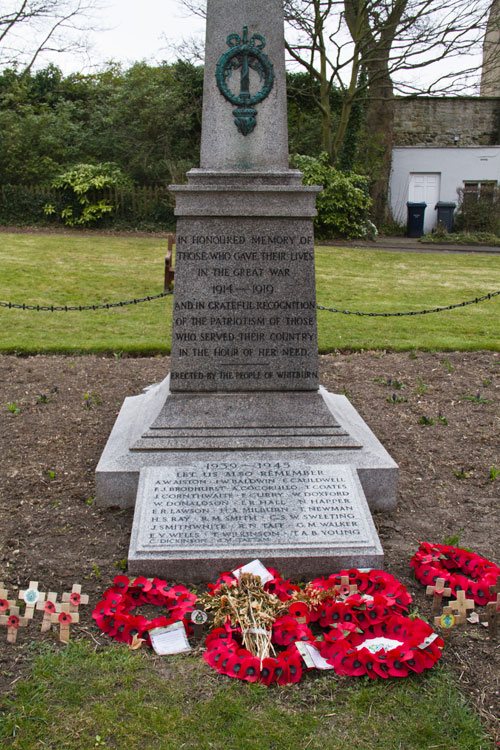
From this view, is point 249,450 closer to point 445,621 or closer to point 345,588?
point 345,588

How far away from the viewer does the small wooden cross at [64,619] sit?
3094 millimetres

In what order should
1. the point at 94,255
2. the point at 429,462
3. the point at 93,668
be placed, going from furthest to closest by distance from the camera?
1. the point at 94,255
2. the point at 429,462
3. the point at 93,668

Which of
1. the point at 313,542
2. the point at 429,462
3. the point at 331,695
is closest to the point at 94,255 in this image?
the point at 429,462

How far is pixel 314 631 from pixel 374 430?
2694 millimetres

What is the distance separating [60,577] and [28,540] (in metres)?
0.46

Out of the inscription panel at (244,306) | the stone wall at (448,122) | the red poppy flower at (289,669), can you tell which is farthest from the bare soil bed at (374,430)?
the stone wall at (448,122)

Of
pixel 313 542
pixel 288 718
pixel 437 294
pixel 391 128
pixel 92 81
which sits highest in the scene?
pixel 92 81

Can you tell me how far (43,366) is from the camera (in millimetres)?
7258

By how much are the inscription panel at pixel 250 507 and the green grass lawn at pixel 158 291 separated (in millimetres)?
4063

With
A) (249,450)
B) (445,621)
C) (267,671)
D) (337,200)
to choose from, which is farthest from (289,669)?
(337,200)

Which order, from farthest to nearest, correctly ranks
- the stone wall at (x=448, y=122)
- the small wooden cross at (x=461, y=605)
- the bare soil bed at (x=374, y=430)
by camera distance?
the stone wall at (x=448, y=122), the bare soil bed at (x=374, y=430), the small wooden cross at (x=461, y=605)

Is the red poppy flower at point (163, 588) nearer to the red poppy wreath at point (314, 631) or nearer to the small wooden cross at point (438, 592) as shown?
the red poppy wreath at point (314, 631)

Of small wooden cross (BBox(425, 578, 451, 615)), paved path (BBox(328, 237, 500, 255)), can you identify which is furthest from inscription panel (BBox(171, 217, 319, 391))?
paved path (BBox(328, 237, 500, 255))

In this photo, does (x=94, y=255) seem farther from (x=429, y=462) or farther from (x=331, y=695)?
(x=331, y=695)
